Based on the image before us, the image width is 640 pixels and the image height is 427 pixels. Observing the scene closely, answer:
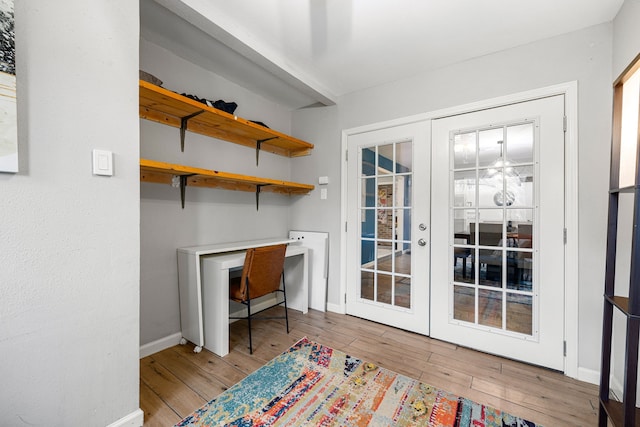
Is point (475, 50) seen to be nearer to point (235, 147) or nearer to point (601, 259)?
point (601, 259)

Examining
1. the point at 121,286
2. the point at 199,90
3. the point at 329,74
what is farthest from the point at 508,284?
the point at 199,90

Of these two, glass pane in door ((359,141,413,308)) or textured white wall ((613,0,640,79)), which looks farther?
glass pane in door ((359,141,413,308))

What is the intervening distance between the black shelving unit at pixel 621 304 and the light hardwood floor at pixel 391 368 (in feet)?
1.31

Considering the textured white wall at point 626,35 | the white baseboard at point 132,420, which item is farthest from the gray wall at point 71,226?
the textured white wall at point 626,35

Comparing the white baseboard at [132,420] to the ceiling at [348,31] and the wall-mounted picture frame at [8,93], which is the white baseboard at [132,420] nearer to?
the wall-mounted picture frame at [8,93]

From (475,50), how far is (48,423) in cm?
338

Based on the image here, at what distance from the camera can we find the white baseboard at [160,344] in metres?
2.01

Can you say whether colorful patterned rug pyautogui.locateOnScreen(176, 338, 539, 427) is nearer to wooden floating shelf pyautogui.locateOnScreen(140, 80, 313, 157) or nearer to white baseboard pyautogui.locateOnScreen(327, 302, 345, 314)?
white baseboard pyautogui.locateOnScreen(327, 302, 345, 314)

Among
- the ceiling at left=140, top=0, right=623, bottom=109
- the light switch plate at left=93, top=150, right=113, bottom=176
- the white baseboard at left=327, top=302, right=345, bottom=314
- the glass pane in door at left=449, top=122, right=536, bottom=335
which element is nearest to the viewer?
the light switch plate at left=93, top=150, right=113, bottom=176

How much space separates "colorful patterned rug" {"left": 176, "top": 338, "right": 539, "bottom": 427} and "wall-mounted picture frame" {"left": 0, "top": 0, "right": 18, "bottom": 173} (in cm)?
145

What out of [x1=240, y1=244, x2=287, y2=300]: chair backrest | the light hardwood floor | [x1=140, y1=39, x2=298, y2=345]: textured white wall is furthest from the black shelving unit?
[x1=140, y1=39, x2=298, y2=345]: textured white wall

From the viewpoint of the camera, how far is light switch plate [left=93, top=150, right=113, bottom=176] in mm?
1212

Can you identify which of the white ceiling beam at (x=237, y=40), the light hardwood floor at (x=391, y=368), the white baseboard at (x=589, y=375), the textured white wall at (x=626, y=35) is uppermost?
the white ceiling beam at (x=237, y=40)

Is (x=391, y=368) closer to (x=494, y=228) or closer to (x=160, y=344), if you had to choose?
(x=494, y=228)
